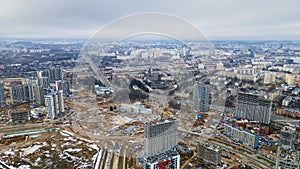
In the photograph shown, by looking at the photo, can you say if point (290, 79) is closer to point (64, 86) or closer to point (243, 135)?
point (243, 135)

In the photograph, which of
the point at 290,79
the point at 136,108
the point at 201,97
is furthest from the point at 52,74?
the point at 290,79

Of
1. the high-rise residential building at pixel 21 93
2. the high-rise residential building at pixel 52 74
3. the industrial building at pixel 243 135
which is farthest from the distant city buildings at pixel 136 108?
the high-rise residential building at pixel 52 74

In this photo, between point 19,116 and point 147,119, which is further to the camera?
point 19,116

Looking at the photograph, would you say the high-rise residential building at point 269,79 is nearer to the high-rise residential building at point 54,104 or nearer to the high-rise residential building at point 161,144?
the high-rise residential building at point 161,144

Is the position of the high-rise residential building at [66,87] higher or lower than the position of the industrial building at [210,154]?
higher

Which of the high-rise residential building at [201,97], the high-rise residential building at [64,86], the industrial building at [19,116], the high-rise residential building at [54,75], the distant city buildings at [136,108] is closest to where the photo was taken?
the distant city buildings at [136,108]

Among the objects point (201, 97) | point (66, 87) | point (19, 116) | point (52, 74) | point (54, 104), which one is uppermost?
point (52, 74)

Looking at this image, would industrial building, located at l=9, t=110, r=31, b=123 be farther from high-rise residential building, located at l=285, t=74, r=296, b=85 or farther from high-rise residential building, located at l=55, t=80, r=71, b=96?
high-rise residential building, located at l=285, t=74, r=296, b=85
